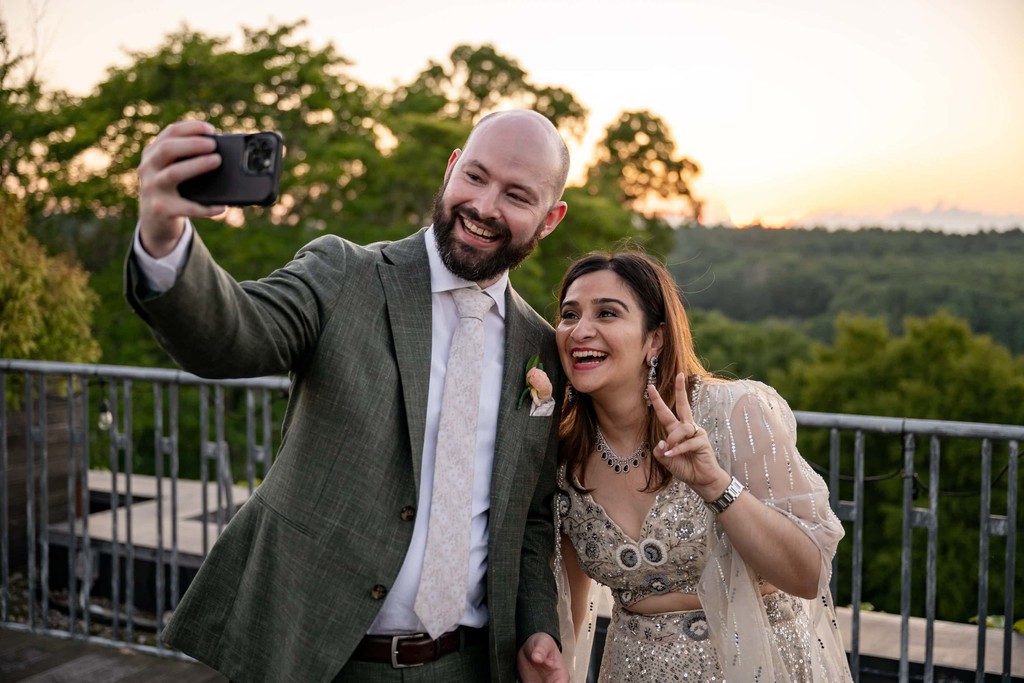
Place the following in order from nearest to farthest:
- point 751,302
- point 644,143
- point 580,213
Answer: point 580,213
point 644,143
point 751,302

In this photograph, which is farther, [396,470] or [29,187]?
[29,187]

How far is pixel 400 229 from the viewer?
16297 mm

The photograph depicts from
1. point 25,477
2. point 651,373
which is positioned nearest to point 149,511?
point 25,477

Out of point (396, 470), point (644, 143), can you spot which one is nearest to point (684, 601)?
point (396, 470)

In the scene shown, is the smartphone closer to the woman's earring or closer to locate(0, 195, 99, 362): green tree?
the woman's earring

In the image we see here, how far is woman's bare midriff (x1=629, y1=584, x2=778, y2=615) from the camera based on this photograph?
2.41 meters

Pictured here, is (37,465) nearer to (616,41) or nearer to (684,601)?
(684,601)

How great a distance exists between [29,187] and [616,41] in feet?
40.9

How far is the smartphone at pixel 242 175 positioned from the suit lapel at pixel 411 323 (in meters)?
0.64

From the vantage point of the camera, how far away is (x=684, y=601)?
2.41 meters

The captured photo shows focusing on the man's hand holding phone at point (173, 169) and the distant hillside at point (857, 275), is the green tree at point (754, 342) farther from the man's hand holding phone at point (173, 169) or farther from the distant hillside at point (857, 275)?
the man's hand holding phone at point (173, 169)

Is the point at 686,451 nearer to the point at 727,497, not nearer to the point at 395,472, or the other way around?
the point at 727,497

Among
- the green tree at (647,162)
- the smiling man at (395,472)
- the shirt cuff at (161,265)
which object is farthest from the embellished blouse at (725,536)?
the green tree at (647,162)

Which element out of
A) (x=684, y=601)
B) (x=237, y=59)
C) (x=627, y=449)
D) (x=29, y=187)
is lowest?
(x=684, y=601)
